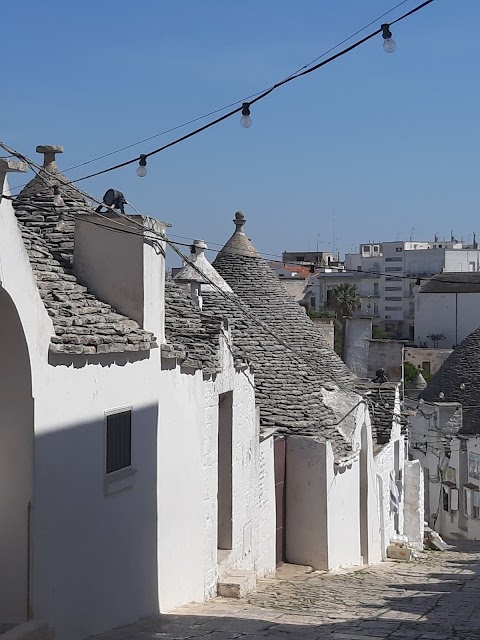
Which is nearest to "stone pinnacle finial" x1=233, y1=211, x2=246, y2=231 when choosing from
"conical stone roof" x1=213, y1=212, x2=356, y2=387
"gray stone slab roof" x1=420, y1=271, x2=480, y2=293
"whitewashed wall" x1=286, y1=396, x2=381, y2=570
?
"conical stone roof" x1=213, y1=212, x2=356, y2=387

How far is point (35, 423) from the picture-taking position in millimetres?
8086

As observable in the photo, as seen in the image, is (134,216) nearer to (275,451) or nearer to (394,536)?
(275,451)

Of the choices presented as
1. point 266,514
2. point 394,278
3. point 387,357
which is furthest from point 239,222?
point 394,278

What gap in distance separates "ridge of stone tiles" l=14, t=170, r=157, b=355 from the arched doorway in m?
0.35

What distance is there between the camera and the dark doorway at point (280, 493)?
621 inches

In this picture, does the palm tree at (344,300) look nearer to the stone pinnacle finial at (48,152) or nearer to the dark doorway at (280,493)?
the dark doorway at (280,493)

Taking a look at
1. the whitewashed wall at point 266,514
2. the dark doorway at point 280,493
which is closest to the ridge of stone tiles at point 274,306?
the dark doorway at point 280,493

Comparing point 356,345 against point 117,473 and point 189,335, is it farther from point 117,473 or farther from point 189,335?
point 117,473

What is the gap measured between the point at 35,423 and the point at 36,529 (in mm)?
772

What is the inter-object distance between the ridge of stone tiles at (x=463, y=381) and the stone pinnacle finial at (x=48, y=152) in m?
20.5

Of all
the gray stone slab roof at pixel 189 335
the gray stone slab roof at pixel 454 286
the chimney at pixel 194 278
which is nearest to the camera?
the gray stone slab roof at pixel 189 335

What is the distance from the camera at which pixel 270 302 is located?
19203 millimetres

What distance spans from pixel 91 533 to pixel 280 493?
23.6ft

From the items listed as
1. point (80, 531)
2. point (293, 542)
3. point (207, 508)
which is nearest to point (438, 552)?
point (293, 542)
